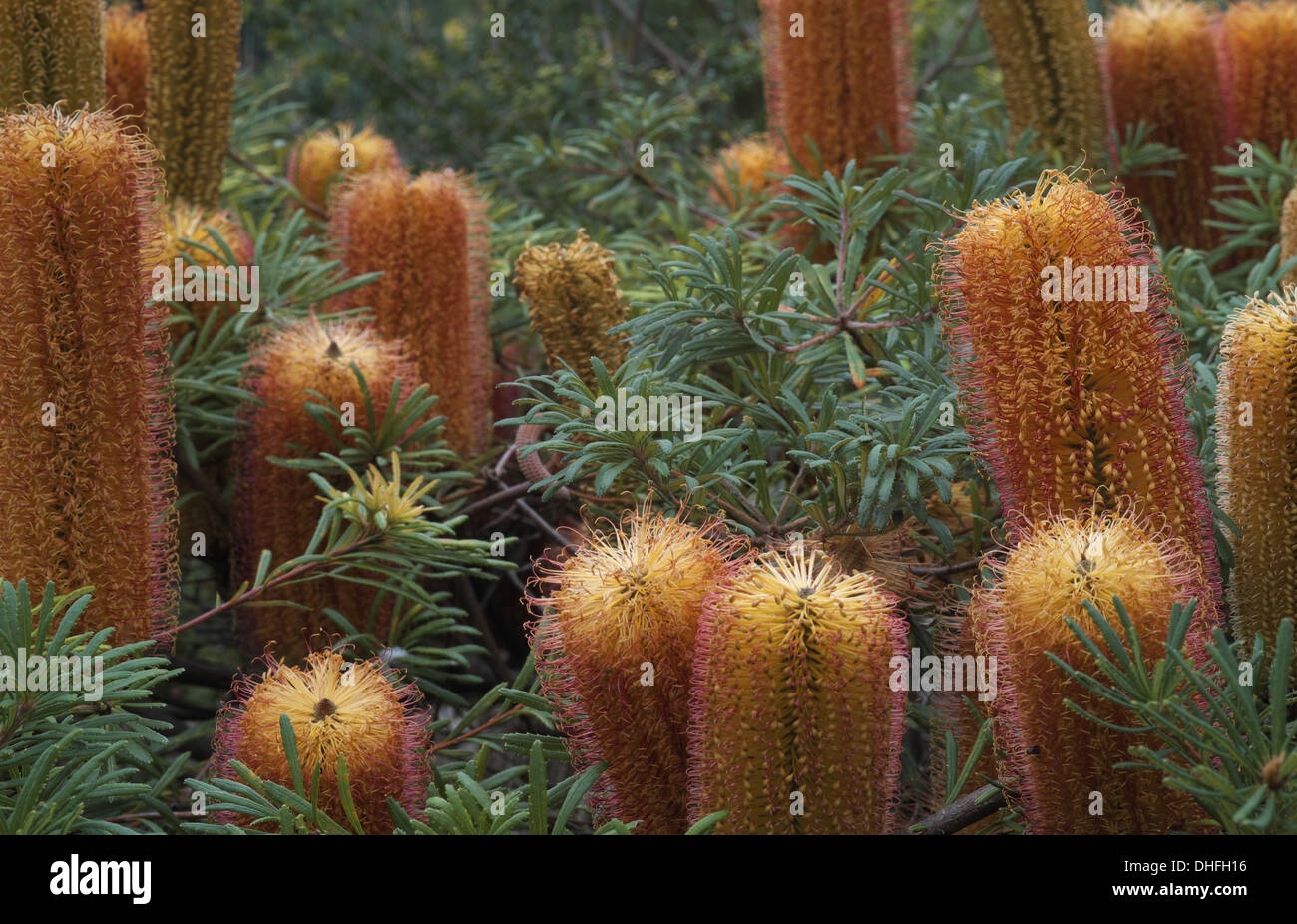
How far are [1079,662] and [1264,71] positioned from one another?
1314mm

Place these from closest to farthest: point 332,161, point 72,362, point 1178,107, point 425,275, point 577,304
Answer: point 72,362, point 577,304, point 425,275, point 1178,107, point 332,161

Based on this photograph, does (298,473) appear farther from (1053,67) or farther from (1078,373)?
(1053,67)

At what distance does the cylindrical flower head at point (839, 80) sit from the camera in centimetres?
173

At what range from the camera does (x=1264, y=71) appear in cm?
178

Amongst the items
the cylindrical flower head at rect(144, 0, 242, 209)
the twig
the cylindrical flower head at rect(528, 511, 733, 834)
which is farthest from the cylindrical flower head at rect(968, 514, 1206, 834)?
the cylindrical flower head at rect(144, 0, 242, 209)

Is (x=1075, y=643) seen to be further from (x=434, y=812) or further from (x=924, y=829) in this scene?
(x=434, y=812)

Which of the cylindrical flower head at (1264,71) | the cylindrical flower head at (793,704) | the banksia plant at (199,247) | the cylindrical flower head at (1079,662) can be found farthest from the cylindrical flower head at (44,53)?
the cylindrical flower head at (1264,71)

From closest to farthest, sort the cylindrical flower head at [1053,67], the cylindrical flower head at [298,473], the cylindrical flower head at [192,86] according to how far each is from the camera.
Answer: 1. the cylindrical flower head at [298,473]
2. the cylindrical flower head at [192,86]
3. the cylindrical flower head at [1053,67]

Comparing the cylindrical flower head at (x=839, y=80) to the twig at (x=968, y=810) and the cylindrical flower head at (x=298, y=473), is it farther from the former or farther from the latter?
the twig at (x=968, y=810)

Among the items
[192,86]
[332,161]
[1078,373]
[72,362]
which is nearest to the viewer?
[1078,373]

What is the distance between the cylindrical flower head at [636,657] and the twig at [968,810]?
18cm

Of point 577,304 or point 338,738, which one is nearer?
point 338,738

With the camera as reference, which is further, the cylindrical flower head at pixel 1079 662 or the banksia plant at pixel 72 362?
the banksia plant at pixel 72 362

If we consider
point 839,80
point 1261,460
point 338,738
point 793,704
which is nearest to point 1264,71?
point 839,80
